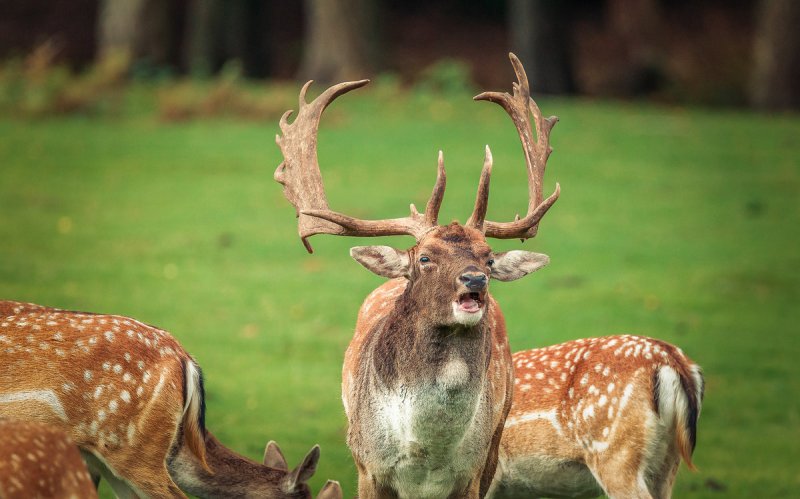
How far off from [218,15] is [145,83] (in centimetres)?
356

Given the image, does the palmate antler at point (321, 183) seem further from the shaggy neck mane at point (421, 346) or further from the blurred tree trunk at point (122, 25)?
the blurred tree trunk at point (122, 25)

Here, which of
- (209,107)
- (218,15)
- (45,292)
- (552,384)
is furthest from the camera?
(218,15)

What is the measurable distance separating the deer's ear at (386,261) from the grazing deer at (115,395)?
1.05 metres

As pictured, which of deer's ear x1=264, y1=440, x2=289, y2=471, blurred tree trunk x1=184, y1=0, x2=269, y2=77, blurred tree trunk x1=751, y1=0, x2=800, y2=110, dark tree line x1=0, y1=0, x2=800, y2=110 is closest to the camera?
deer's ear x1=264, y1=440, x2=289, y2=471

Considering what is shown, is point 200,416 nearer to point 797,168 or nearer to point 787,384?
point 787,384

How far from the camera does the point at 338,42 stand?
24672 millimetres

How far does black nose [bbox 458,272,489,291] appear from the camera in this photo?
5992mm

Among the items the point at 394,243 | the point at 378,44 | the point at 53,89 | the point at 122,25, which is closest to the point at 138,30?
the point at 122,25

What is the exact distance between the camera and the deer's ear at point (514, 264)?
653 cm

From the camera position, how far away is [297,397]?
11.3 meters

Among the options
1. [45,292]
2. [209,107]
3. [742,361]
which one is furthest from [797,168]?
[45,292]

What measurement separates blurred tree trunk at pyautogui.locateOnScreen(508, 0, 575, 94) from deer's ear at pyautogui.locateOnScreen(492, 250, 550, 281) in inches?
705

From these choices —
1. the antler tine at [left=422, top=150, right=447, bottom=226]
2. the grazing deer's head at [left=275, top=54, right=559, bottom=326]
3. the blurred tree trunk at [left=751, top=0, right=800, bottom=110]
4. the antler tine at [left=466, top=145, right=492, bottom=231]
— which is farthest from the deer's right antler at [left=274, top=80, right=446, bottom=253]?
the blurred tree trunk at [left=751, top=0, right=800, bottom=110]

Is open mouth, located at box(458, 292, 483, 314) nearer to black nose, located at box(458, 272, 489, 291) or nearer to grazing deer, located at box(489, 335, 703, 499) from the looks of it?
black nose, located at box(458, 272, 489, 291)
